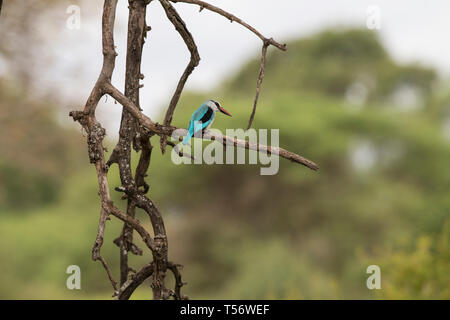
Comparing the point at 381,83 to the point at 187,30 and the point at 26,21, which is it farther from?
the point at 187,30

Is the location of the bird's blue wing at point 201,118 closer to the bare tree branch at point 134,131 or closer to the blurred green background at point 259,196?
the bare tree branch at point 134,131

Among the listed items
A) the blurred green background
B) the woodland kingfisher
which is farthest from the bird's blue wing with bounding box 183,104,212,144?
the blurred green background

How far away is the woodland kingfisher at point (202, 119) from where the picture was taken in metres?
1.50

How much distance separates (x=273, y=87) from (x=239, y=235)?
583 centimetres

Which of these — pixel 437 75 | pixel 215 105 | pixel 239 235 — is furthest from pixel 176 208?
pixel 215 105

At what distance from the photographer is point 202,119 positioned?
1542 millimetres

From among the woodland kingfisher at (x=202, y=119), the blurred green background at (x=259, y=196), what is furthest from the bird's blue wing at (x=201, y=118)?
the blurred green background at (x=259, y=196)

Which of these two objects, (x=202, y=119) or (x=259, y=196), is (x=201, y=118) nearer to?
(x=202, y=119)

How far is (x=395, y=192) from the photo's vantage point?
15.8 metres

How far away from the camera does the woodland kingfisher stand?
59.0 inches

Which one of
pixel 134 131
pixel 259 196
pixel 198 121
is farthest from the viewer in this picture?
pixel 259 196

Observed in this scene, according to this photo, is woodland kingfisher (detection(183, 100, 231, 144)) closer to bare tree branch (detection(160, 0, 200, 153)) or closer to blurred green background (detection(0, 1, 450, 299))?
bare tree branch (detection(160, 0, 200, 153))

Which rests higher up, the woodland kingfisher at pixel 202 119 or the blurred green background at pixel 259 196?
the blurred green background at pixel 259 196

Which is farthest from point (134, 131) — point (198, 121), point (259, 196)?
point (259, 196)
